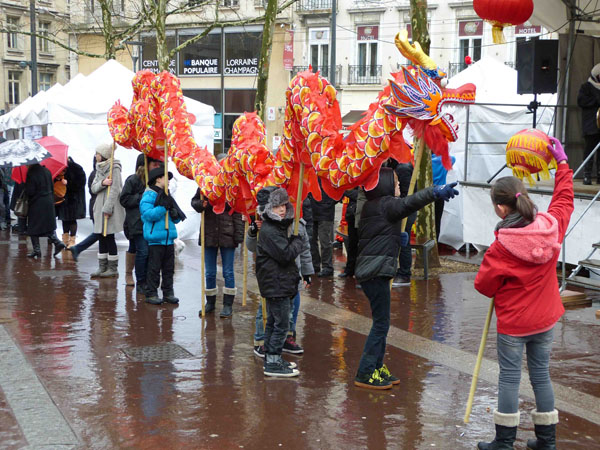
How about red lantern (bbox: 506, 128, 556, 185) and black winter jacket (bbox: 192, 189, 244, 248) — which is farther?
black winter jacket (bbox: 192, 189, 244, 248)

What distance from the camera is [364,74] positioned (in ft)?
129

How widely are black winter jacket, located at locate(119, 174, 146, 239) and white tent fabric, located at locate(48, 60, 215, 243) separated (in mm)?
4568

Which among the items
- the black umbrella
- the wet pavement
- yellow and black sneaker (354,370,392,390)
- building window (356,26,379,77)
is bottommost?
the wet pavement

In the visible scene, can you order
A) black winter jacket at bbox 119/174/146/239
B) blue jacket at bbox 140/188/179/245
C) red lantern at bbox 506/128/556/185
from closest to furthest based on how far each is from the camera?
red lantern at bbox 506/128/556/185 → blue jacket at bbox 140/188/179/245 → black winter jacket at bbox 119/174/146/239

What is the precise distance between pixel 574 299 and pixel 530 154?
4.48 m

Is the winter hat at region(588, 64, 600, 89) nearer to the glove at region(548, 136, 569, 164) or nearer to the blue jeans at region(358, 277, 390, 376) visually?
the glove at region(548, 136, 569, 164)

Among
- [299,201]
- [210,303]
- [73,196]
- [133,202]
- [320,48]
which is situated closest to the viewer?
[299,201]

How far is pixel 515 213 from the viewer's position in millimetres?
5031

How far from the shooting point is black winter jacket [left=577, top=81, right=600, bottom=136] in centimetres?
1266

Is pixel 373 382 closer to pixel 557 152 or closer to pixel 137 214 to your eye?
pixel 557 152

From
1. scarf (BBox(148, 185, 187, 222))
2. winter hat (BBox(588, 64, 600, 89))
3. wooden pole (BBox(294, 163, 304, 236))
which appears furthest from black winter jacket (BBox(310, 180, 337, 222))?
winter hat (BBox(588, 64, 600, 89))

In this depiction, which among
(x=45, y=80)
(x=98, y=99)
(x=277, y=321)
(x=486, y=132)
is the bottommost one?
(x=277, y=321)

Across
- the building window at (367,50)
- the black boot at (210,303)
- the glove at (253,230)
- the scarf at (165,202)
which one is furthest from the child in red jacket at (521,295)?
the building window at (367,50)

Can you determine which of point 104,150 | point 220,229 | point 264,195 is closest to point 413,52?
point 264,195
